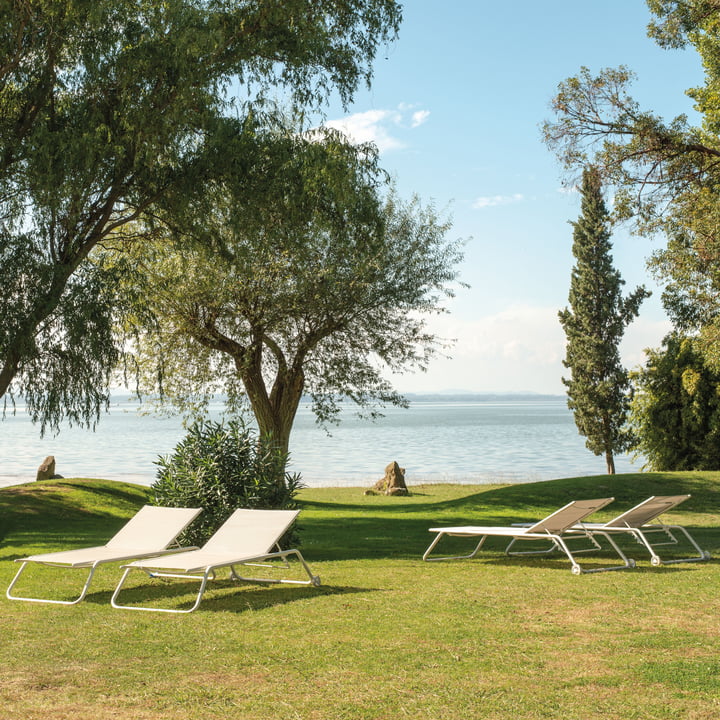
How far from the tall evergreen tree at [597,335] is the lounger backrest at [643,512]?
79.8 ft

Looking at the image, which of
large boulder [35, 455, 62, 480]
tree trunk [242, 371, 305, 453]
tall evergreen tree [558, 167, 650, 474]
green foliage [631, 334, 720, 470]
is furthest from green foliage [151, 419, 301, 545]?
tall evergreen tree [558, 167, 650, 474]

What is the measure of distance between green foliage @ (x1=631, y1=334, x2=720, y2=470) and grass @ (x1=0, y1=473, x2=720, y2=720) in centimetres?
1545

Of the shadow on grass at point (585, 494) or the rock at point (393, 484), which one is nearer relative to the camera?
the shadow on grass at point (585, 494)

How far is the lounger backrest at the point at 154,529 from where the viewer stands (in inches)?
331

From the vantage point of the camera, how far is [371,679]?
192 inches

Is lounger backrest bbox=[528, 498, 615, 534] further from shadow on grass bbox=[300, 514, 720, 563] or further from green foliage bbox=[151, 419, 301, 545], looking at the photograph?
green foliage bbox=[151, 419, 301, 545]

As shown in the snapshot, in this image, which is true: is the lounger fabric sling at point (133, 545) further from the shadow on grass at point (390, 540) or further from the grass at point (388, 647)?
the shadow on grass at point (390, 540)

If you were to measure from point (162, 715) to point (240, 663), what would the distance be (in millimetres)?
1059

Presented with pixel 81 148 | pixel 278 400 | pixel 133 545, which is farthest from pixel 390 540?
pixel 81 148

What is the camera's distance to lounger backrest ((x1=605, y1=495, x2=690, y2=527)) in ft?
31.5

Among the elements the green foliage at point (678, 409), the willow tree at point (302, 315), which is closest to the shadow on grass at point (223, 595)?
the willow tree at point (302, 315)

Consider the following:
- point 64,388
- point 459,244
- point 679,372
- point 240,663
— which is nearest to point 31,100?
point 64,388

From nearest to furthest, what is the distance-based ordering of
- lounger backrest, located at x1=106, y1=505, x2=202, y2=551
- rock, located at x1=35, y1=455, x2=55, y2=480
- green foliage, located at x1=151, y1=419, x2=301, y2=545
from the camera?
lounger backrest, located at x1=106, y1=505, x2=202, y2=551 → green foliage, located at x1=151, y1=419, x2=301, y2=545 → rock, located at x1=35, y1=455, x2=55, y2=480

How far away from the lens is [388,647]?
565 centimetres
